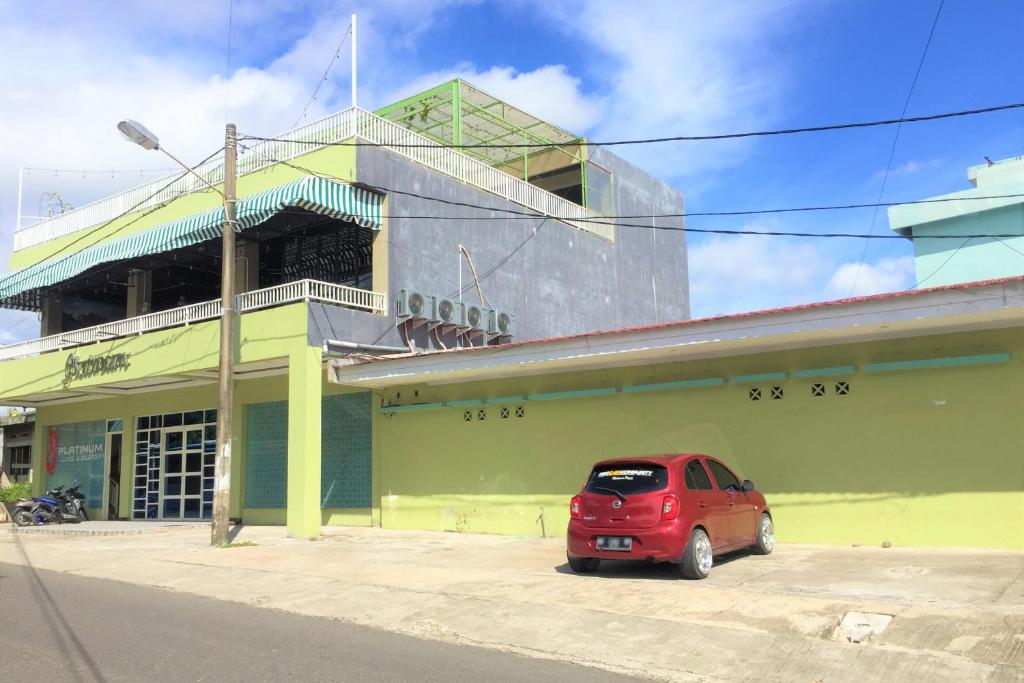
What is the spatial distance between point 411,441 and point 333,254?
20.2ft

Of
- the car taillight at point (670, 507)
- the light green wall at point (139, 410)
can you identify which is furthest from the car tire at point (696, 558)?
the light green wall at point (139, 410)

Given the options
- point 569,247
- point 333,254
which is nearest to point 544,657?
point 333,254

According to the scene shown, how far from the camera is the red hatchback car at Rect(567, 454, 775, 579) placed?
10203mm

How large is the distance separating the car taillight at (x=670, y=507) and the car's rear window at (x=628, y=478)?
22 cm

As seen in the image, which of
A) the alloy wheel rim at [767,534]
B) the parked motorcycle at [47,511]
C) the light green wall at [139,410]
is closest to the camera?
the alloy wheel rim at [767,534]

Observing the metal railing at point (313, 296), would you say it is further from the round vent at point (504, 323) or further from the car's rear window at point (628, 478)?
the car's rear window at point (628, 478)

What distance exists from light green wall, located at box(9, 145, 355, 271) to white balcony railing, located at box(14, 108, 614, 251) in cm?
23

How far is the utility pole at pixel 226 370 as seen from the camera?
1570 centimetres

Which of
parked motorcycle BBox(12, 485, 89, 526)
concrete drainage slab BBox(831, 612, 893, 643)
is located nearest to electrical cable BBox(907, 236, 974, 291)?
concrete drainage slab BBox(831, 612, 893, 643)

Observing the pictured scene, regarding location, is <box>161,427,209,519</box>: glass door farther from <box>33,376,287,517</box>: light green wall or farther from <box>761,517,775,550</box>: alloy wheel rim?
<box>761,517,775,550</box>: alloy wheel rim

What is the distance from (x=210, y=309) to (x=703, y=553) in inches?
551

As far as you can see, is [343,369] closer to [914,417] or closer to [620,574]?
[620,574]

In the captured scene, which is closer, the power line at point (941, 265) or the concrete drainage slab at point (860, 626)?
the concrete drainage slab at point (860, 626)

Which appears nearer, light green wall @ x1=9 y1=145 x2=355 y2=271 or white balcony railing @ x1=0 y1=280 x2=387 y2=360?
white balcony railing @ x1=0 y1=280 x2=387 y2=360
